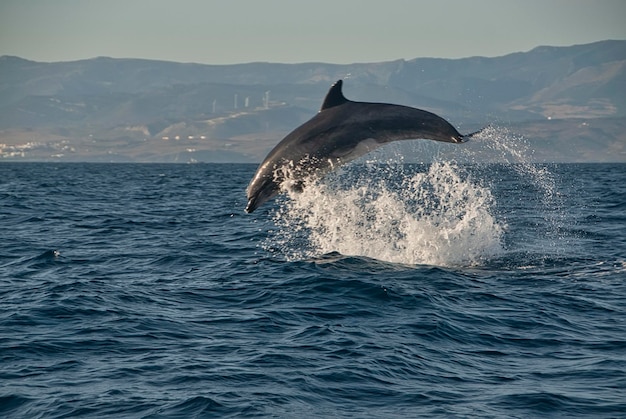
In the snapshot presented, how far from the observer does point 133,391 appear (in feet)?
41.8

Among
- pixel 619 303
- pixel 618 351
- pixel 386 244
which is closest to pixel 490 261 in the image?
pixel 386 244

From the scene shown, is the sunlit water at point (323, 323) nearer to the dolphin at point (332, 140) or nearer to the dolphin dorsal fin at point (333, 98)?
the dolphin at point (332, 140)

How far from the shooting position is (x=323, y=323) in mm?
17188

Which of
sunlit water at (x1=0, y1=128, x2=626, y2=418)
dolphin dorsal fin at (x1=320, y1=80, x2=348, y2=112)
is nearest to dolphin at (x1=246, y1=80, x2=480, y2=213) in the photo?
dolphin dorsal fin at (x1=320, y1=80, x2=348, y2=112)

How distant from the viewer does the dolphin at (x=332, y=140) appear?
20.2 meters

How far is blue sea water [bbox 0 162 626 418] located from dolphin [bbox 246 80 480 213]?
2481mm

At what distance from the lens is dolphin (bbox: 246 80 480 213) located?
20.2 meters

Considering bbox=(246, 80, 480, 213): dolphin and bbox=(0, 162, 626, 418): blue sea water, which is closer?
bbox=(0, 162, 626, 418): blue sea water

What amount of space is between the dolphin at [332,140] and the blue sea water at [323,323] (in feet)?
8.14

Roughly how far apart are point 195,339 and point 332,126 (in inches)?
264

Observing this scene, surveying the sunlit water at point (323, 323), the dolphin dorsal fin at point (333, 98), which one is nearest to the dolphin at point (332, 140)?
the dolphin dorsal fin at point (333, 98)

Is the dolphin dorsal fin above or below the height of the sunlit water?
above

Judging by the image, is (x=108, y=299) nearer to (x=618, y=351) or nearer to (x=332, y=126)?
(x=332, y=126)

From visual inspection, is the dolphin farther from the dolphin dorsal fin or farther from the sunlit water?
the sunlit water
